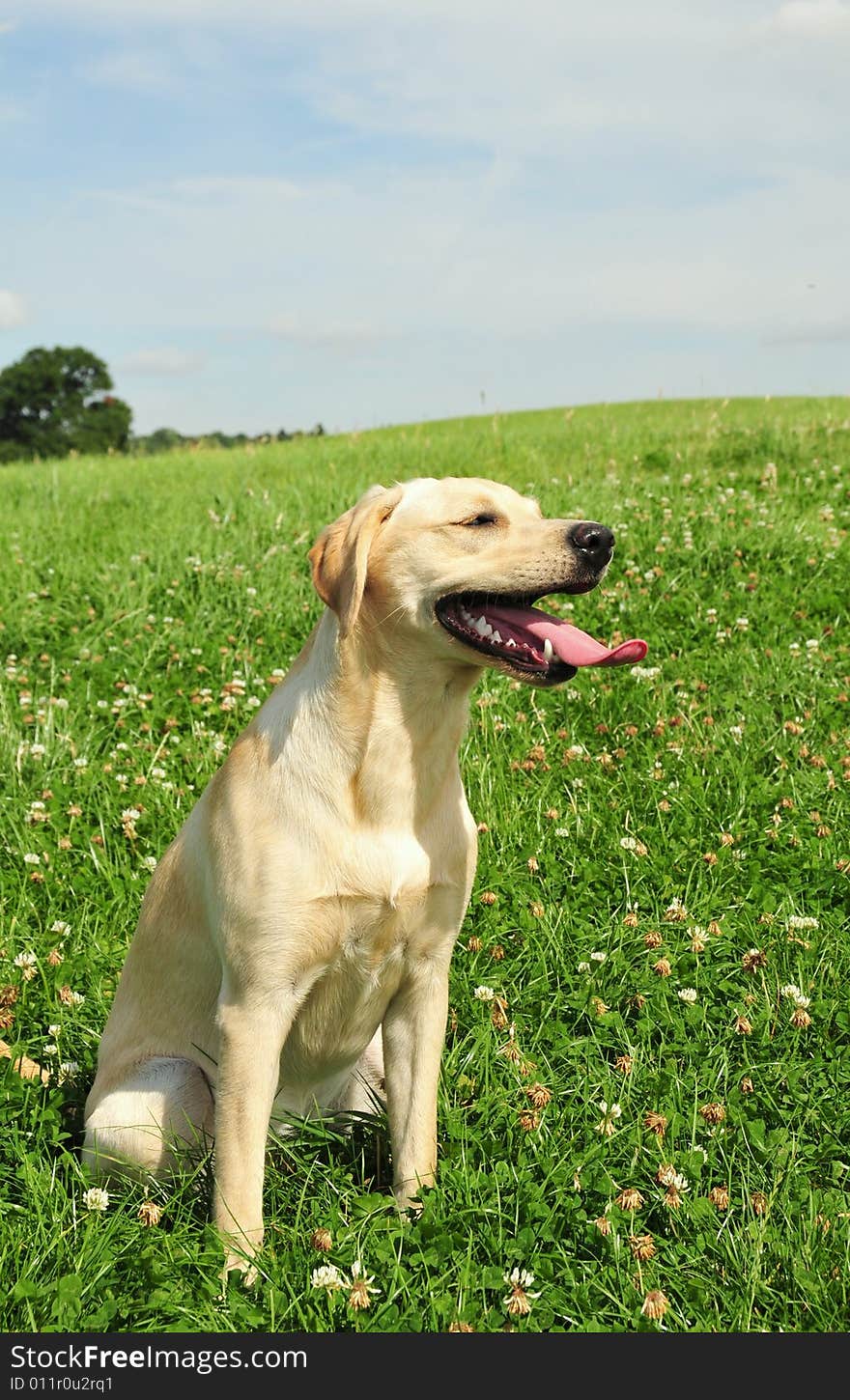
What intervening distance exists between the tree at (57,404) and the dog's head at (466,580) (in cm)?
7003

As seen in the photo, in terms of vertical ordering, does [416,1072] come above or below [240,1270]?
above

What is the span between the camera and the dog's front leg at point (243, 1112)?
10.5 ft

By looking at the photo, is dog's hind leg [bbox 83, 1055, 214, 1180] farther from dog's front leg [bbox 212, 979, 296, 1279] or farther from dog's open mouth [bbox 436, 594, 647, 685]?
dog's open mouth [bbox 436, 594, 647, 685]

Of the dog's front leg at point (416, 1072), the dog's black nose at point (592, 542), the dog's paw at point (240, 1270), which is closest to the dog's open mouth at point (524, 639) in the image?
the dog's black nose at point (592, 542)

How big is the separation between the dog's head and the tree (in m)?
70.0

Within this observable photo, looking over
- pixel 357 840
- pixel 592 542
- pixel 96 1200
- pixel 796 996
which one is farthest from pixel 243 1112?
pixel 796 996

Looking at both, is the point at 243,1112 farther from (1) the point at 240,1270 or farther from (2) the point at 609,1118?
(2) the point at 609,1118

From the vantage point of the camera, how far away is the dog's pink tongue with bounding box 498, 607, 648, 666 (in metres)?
3.35

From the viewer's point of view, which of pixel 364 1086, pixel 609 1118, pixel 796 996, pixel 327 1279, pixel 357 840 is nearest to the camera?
pixel 327 1279

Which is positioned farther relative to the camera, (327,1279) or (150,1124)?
(150,1124)

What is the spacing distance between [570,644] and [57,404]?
76.5m

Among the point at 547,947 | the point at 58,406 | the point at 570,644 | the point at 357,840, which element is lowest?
the point at 547,947

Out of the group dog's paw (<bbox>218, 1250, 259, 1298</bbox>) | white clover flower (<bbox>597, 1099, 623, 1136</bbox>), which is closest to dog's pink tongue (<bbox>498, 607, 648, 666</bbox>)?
white clover flower (<bbox>597, 1099, 623, 1136</bbox>)

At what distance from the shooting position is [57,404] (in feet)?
241
